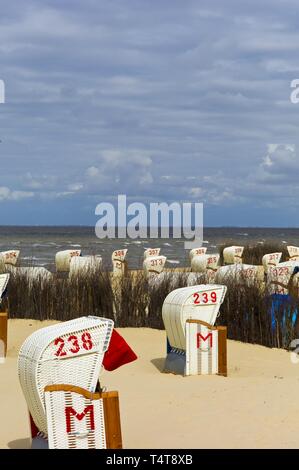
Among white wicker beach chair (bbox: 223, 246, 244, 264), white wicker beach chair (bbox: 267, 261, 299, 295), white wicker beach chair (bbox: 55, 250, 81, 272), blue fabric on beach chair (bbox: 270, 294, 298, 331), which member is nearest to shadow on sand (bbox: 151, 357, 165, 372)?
blue fabric on beach chair (bbox: 270, 294, 298, 331)

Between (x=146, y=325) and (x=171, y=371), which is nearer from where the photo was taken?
(x=171, y=371)

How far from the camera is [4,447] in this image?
7.23m

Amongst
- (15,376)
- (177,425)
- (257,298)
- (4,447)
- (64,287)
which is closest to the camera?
(4,447)

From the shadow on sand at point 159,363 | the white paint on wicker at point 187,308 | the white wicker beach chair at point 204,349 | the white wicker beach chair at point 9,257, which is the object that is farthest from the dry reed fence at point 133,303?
the white wicker beach chair at point 9,257

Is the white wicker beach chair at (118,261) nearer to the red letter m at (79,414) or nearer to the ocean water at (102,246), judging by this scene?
the ocean water at (102,246)

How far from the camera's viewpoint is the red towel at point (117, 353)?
699 cm

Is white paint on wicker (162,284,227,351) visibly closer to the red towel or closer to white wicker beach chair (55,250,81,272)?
the red towel

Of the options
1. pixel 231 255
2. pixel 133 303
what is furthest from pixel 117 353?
pixel 231 255

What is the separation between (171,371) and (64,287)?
4629 millimetres

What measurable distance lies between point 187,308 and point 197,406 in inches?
91.0
